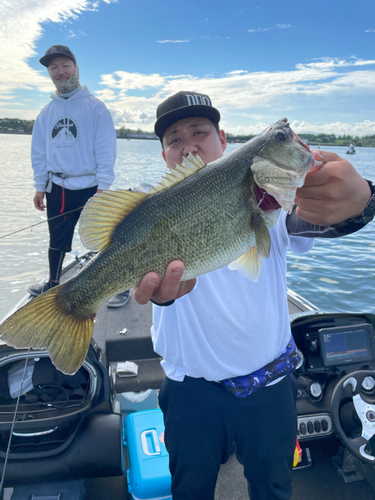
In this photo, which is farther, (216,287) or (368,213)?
(216,287)

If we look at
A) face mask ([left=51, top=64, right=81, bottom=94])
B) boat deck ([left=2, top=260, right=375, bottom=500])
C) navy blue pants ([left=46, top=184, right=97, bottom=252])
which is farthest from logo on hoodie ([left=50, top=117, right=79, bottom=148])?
boat deck ([left=2, top=260, right=375, bottom=500])

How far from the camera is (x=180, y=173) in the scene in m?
1.57

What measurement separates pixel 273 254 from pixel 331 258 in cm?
896

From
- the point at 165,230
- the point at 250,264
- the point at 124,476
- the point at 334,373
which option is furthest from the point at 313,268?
the point at 165,230

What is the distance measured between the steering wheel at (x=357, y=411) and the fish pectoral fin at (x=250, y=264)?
149 cm

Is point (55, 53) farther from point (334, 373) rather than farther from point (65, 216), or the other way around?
point (334, 373)

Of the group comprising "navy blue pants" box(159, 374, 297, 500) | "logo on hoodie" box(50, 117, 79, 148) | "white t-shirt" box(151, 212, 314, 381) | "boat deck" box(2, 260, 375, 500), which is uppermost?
"logo on hoodie" box(50, 117, 79, 148)

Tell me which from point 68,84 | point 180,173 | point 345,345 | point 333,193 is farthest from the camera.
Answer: point 68,84

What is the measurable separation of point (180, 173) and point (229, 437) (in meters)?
1.50

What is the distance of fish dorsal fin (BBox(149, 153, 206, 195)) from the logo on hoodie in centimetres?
342

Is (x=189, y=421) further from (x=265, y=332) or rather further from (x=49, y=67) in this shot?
(x=49, y=67)

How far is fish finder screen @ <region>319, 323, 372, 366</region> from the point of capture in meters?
2.66

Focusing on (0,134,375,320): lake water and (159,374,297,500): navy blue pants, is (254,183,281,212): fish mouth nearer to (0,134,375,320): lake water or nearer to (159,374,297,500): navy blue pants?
(159,374,297,500): navy blue pants

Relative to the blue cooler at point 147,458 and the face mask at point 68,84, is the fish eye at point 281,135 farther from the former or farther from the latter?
the face mask at point 68,84
